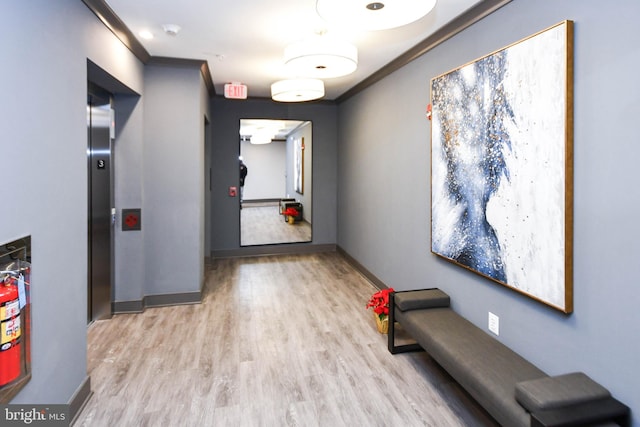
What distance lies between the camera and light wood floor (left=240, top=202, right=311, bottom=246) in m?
7.77

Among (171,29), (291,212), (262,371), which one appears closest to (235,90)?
(171,29)

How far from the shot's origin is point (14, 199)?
5.35 feet

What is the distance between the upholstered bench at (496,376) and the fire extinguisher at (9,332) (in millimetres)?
2110

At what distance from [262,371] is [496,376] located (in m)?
1.56

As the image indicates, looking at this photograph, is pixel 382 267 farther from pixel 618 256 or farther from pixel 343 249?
→ pixel 618 256

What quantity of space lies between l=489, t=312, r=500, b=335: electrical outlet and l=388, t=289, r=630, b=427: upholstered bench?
0.27 ft

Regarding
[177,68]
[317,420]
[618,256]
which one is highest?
[177,68]

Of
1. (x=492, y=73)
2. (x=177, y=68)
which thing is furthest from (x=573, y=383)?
(x=177, y=68)

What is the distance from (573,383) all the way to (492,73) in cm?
179

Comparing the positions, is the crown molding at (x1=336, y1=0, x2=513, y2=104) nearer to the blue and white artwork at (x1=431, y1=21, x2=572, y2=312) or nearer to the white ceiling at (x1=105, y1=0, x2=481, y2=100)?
the white ceiling at (x1=105, y1=0, x2=481, y2=100)

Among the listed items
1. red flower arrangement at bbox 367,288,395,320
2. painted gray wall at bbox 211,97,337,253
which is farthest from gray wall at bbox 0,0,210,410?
painted gray wall at bbox 211,97,337,253

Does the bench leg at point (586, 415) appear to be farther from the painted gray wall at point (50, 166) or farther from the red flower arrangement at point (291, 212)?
the red flower arrangement at point (291, 212)

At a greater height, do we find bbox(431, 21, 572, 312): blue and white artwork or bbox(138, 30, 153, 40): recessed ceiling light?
bbox(138, 30, 153, 40): recessed ceiling light

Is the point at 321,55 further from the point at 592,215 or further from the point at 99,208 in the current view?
the point at 99,208
